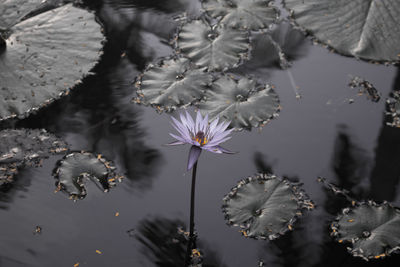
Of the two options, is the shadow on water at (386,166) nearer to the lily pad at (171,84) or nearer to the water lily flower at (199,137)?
the water lily flower at (199,137)

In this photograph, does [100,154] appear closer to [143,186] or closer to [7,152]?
[143,186]

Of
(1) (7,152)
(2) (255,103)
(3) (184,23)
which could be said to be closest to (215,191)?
(2) (255,103)

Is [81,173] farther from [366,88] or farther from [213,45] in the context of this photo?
[366,88]

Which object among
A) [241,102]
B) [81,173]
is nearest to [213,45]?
[241,102]

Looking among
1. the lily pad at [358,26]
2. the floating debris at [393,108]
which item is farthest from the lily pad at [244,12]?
the floating debris at [393,108]

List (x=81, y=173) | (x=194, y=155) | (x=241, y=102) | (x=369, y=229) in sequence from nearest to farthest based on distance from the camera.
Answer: (x=194, y=155)
(x=369, y=229)
(x=81, y=173)
(x=241, y=102)

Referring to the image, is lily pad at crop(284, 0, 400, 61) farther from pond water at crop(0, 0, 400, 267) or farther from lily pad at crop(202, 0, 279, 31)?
lily pad at crop(202, 0, 279, 31)
